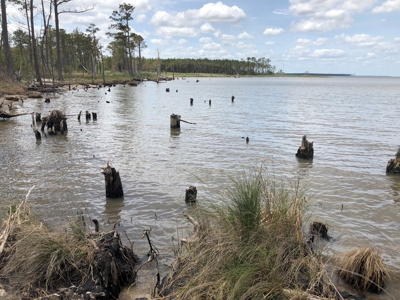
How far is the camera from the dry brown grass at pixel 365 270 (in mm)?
4246

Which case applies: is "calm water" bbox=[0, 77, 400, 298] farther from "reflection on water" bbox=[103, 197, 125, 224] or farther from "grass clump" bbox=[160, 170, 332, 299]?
"grass clump" bbox=[160, 170, 332, 299]

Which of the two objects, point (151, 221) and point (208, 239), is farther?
point (151, 221)

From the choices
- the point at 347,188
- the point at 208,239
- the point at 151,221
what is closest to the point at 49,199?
the point at 151,221

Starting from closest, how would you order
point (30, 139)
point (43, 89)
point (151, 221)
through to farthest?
point (151, 221) < point (30, 139) < point (43, 89)

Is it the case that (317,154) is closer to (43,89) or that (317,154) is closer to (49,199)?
(49,199)

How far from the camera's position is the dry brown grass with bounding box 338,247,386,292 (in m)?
4.25

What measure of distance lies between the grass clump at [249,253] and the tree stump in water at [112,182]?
349 cm

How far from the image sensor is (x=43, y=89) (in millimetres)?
37500

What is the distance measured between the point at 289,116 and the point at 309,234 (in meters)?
19.3

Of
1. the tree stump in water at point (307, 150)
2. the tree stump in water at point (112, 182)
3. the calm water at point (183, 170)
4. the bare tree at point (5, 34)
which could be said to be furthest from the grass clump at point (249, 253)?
the bare tree at point (5, 34)

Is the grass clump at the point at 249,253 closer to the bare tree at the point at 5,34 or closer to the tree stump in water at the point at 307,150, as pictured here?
the tree stump in water at the point at 307,150

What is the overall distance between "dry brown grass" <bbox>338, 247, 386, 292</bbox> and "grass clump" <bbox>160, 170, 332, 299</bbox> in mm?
857

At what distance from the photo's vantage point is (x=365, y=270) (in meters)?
4.29

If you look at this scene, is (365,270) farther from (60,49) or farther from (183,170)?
(60,49)
